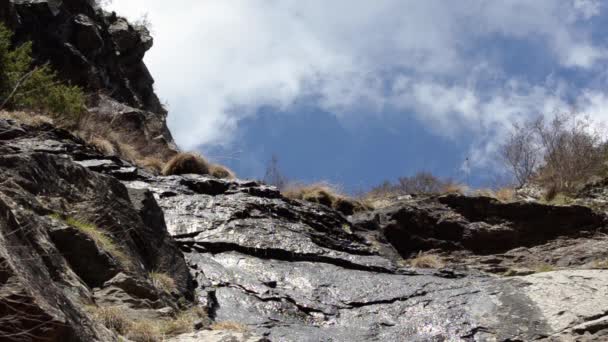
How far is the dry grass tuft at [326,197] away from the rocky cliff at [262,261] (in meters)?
1.04

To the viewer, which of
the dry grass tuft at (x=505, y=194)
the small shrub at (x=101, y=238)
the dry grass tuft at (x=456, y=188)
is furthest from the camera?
the dry grass tuft at (x=505, y=194)

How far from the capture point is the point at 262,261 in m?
9.14

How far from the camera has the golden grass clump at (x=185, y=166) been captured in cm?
1362

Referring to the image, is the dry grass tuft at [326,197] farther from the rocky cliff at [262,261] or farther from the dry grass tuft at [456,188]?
the dry grass tuft at [456,188]

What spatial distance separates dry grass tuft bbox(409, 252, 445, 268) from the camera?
11320 millimetres

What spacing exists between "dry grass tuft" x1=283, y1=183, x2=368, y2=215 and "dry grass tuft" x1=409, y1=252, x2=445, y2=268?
244 cm

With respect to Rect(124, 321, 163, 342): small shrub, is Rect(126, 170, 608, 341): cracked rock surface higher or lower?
higher

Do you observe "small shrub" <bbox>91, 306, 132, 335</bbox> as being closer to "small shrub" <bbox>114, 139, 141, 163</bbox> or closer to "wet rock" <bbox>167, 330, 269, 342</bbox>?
"wet rock" <bbox>167, 330, 269, 342</bbox>

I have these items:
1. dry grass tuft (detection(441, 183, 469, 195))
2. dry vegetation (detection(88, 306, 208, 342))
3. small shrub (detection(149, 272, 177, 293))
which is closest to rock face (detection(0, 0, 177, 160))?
dry grass tuft (detection(441, 183, 469, 195))

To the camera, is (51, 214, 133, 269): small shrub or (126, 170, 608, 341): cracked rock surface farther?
(126, 170, 608, 341): cracked rock surface

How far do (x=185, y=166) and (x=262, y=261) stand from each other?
16.5ft

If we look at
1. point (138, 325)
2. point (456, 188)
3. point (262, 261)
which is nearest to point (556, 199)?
point (456, 188)

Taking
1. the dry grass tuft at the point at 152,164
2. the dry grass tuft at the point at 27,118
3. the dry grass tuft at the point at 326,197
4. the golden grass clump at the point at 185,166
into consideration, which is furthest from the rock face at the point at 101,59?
the dry grass tuft at the point at 326,197

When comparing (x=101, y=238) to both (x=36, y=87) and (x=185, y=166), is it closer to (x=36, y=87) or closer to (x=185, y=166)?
(x=185, y=166)
